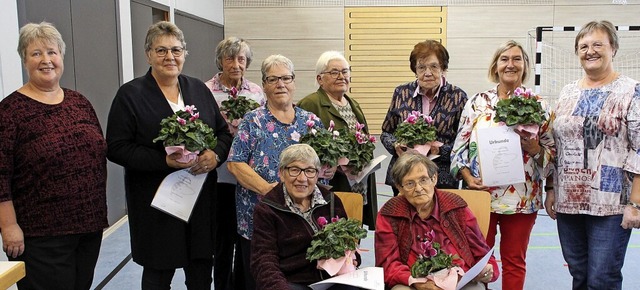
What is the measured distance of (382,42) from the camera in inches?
419

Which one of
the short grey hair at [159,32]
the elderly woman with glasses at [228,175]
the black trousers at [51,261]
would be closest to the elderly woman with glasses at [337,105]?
the elderly woman with glasses at [228,175]

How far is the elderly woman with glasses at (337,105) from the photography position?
343 centimetres

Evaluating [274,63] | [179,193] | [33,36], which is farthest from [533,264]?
[33,36]

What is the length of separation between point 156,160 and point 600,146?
2334mm

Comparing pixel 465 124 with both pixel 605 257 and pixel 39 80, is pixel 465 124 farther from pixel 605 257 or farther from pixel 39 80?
pixel 39 80

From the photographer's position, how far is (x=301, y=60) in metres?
10.8

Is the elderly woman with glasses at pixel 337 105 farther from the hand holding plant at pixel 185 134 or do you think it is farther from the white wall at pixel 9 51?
the white wall at pixel 9 51

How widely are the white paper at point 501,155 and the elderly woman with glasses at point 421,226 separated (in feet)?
1.17

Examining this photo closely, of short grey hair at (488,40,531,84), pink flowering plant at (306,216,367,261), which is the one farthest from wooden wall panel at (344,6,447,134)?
pink flowering plant at (306,216,367,261)

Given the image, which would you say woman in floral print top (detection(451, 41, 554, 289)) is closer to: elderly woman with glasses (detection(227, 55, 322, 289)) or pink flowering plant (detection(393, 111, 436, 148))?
pink flowering plant (detection(393, 111, 436, 148))

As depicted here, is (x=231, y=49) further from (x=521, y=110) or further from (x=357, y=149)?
(x=521, y=110)

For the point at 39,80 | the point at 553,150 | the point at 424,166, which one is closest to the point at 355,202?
the point at 424,166

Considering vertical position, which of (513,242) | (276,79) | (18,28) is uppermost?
(18,28)

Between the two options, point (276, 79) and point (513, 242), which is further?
point (513, 242)
